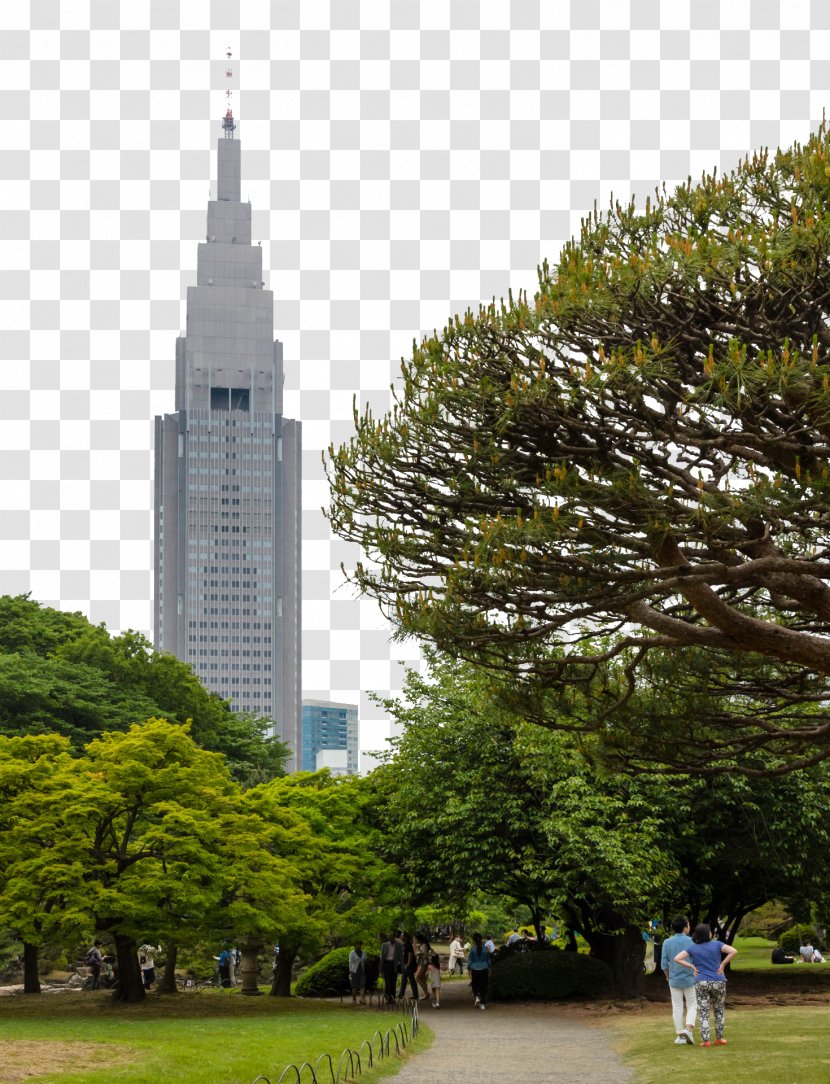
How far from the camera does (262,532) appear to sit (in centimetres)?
16775

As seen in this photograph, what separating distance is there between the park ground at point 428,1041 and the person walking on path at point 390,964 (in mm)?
746

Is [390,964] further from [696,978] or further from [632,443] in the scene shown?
[632,443]

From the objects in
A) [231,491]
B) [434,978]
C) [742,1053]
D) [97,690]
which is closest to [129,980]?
[434,978]

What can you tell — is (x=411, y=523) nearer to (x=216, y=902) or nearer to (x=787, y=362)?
(x=787, y=362)

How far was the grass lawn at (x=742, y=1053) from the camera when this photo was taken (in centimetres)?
1299

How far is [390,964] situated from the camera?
2509 centimetres

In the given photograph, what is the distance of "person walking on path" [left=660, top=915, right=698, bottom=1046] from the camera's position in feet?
51.3

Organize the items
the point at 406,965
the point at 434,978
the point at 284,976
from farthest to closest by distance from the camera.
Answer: the point at 284,976 → the point at 434,978 → the point at 406,965

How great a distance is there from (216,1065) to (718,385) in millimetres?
9208

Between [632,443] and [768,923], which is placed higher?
[632,443]

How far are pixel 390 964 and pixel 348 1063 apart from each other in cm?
1112

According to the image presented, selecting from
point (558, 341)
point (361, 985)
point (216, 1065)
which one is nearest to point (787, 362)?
point (558, 341)

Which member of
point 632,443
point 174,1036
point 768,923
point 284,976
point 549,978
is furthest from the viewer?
point 768,923

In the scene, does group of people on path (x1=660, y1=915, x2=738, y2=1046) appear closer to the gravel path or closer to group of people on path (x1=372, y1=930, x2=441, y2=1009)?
the gravel path
